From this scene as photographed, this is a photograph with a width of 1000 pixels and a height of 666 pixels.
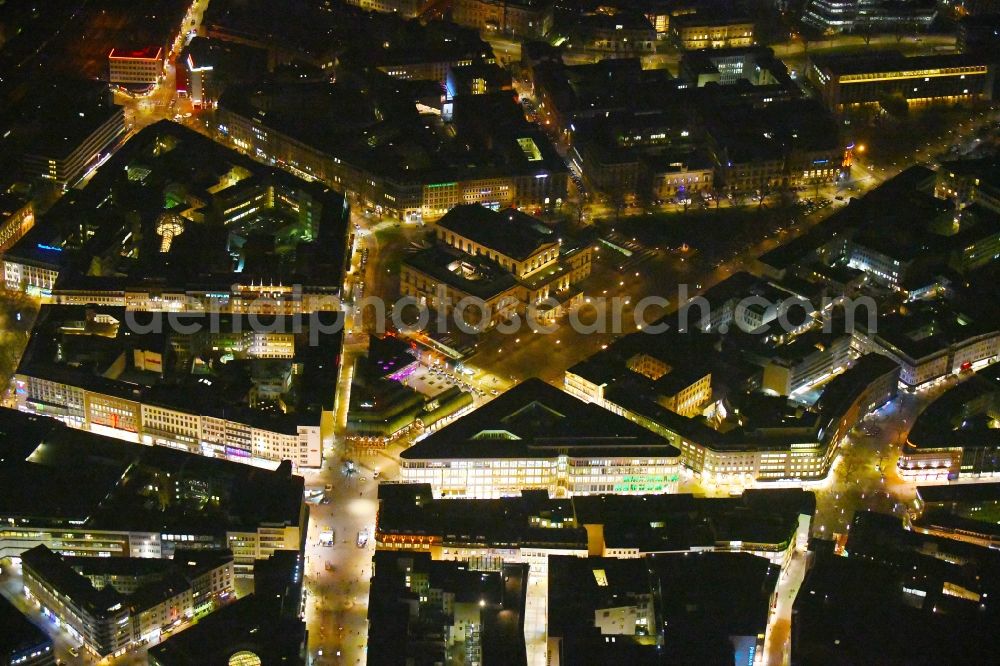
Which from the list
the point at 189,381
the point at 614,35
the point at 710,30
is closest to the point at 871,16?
the point at 710,30

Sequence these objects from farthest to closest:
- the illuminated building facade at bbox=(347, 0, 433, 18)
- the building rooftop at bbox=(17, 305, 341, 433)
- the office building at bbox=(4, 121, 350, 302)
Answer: the illuminated building facade at bbox=(347, 0, 433, 18)
the office building at bbox=(4, 121, 350, 302)
the building rooftop at bbox=(17, 305, 341, 433)

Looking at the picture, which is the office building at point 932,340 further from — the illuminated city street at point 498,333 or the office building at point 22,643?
the office building at point 22,643

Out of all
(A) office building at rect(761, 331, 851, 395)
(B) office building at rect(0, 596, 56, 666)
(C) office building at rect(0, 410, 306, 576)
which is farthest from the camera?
(A) office building at rect(761, 331, 851, 395)

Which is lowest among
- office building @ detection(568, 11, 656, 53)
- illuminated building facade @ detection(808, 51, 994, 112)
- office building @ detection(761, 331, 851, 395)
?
office building @ detection(761, 331, 851, 395)

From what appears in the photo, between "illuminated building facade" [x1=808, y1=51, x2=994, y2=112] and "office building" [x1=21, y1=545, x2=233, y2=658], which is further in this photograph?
"illuminated building facade" [x1=808, y1=51, x2=994, y2=112]

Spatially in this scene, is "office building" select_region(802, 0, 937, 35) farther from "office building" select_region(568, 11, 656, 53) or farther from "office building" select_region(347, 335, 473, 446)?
"office building" select_region(347, 335, 473, 446)

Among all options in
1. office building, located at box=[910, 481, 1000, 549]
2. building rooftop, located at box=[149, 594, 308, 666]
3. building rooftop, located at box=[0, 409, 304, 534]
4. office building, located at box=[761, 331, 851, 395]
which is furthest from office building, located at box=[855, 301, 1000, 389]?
building rooftop, located at box=[149, 594, 308, 666]
